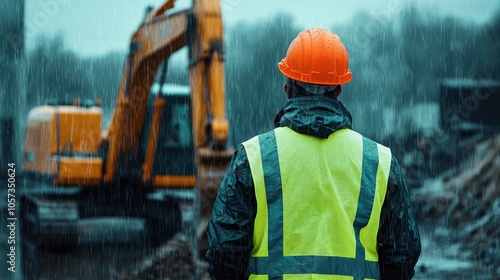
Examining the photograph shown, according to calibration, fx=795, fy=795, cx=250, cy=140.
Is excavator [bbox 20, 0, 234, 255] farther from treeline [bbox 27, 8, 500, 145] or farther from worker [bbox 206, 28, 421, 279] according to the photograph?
treeline [bbox 27, 8, 500, 145]

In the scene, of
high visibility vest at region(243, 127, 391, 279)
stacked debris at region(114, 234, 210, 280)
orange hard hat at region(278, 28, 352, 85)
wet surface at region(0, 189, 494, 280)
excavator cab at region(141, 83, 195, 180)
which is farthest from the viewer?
excavator cab at region(141, 83, 195, 180)

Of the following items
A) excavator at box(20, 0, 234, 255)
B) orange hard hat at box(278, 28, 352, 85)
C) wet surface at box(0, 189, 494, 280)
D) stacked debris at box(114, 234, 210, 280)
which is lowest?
wet surface at box(0, 189, 494, 280)

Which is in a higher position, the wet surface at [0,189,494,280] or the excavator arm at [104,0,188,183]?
the excavator arm at [104,0,188,183]

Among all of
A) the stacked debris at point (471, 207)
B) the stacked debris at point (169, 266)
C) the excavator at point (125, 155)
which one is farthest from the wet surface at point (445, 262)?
the excavator at point (125, 155)

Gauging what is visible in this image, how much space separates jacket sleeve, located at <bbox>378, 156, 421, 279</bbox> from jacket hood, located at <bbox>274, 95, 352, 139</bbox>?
0.22 m

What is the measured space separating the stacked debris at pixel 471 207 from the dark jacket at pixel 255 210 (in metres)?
7.28

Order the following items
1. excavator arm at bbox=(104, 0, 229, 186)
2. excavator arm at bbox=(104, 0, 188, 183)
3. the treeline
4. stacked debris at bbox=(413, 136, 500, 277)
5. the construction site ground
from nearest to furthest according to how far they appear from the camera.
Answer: excavator arm at bbox=(104, 0, 229, 186)
the construction site ground
excavator arm at bbox=(104, 0, 188, 183)
stacked debris at bbox=(413, 136, 500, 277)
the treeline

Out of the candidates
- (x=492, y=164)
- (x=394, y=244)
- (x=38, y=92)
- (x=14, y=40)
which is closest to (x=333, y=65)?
(x=394, y=244)

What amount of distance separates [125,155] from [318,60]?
23.6 feet

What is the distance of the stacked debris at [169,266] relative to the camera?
7.89 m

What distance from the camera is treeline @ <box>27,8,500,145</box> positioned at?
26625 mm

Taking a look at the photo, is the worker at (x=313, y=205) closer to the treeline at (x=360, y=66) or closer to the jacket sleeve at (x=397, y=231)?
the jacket sleeve at (x=397, y=231)

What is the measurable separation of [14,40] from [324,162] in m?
11.5

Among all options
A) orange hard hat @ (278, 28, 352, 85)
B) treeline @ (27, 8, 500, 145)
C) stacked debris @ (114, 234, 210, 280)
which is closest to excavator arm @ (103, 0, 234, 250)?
stacked debris @ (114, 234, 210, 280)
